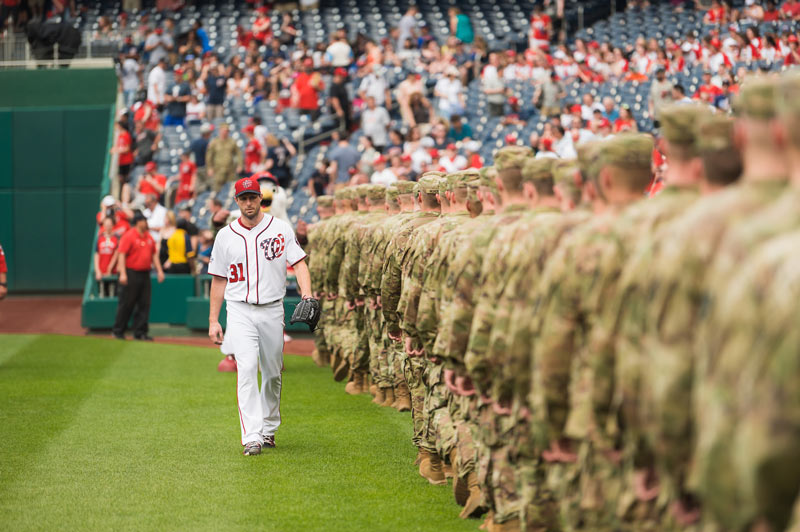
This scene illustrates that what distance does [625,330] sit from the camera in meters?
4.56

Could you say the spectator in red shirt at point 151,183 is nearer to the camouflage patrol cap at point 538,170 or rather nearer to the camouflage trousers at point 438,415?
the camouflage trousers at point 438,415

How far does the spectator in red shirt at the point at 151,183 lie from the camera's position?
26078mm

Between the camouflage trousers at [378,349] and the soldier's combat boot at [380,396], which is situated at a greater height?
the camouflage trousers at [378,349]

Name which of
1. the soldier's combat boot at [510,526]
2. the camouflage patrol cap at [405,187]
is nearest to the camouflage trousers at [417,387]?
the camouflage patrol cap at [405,187]

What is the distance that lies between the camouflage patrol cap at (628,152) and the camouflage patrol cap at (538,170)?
145cm

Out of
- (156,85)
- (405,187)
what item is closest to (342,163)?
(156,85)

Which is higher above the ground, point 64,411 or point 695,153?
point 695,153

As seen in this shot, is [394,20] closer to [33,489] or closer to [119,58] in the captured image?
[119,58]

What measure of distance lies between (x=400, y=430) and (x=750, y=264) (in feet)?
26.2

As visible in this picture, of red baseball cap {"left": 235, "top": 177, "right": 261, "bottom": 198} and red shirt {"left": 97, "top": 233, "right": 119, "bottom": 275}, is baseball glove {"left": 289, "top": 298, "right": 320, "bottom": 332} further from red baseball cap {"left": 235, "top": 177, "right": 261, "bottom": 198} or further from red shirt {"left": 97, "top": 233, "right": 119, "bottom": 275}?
red shirt {"left": 97, "top": 233, "right": 119, "bottom": 275}

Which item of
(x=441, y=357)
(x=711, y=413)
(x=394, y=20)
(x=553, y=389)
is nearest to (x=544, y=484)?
(x=553, y=389)

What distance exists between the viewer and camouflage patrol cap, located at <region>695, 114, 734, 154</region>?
4.41 m

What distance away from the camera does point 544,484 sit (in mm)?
6160

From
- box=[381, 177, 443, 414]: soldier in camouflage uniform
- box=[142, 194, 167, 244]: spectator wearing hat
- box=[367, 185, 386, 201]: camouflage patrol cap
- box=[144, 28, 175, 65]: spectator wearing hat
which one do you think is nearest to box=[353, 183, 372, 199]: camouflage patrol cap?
box=[367, 185, 386, 201]: camouflage patrol cap
